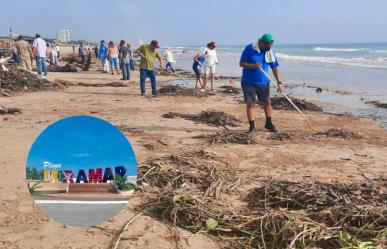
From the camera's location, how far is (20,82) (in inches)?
544

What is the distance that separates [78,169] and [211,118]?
6633mm

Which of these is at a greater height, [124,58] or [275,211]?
[124,58]

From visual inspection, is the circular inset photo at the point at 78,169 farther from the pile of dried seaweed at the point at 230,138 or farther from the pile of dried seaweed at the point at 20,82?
the pile of dried seaweed at the point at 20,82

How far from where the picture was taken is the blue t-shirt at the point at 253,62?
7.60 meters

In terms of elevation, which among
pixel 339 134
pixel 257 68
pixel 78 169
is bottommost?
pixel 339 134

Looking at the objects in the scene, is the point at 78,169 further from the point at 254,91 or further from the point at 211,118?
the point at 211,118

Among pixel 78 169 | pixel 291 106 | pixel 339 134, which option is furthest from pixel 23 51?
pixel 78 169

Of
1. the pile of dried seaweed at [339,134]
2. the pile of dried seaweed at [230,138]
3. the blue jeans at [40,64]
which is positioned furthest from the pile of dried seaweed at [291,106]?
the blue jeans at [40,64]

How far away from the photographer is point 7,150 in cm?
573

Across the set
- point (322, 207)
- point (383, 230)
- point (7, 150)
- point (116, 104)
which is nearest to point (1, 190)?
point (7, 150)

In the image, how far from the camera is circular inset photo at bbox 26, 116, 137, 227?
7.97 feet

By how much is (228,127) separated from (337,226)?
5.01 m

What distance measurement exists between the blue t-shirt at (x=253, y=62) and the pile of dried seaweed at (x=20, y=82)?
760 centimetres

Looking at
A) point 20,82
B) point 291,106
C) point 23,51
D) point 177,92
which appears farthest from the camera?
point 23,51
